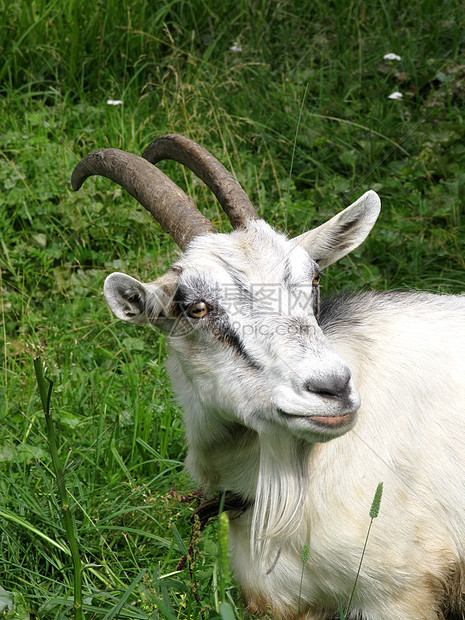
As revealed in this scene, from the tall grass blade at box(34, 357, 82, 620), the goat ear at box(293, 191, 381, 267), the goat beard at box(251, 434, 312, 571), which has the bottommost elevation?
the goat beard at box(251, 434, 312, 571)

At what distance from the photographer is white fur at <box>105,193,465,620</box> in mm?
2873

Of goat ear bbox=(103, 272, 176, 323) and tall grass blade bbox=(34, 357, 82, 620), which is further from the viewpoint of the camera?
goat ear bbox=(103, 272, 176, 323)

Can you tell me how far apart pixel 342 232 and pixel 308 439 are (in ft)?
3.52

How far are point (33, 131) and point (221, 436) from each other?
162 inches

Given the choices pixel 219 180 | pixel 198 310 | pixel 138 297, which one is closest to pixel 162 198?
pixel 219 180

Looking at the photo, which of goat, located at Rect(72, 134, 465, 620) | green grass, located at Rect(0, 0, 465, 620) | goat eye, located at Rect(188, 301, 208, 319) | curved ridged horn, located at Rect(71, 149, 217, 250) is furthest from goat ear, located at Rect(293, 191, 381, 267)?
green grass, located at Rect(0, 0, 465, 620)

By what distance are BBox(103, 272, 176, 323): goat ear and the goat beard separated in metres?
0.67

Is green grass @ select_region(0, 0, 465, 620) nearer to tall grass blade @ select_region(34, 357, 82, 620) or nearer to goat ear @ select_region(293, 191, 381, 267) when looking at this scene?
tall grass blade @ select_region(34, 357, 82, 620)

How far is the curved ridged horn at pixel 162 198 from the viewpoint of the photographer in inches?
127

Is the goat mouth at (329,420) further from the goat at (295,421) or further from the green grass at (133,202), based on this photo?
the green grass at (133,202)

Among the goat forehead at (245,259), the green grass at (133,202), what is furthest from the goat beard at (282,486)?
the goat forehead at (245,259)

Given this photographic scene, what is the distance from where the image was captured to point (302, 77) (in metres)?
6.81

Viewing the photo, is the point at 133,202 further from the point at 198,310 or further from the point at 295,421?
the point at 295,421

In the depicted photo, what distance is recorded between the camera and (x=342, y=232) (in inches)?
132
